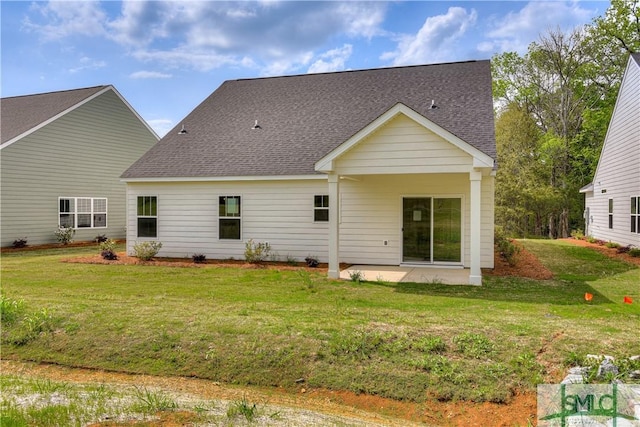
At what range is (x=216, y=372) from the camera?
5520mm

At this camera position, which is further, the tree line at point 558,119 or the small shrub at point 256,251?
the tree line at point 558,119

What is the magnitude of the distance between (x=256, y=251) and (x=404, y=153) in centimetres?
570

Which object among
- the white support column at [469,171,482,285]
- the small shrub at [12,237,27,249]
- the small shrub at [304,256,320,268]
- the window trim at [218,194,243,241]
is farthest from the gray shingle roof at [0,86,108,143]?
the white support column at [469,171,482,285]

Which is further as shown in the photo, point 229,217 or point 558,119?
point 558,119

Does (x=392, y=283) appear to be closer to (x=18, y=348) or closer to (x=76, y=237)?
(x=18, y=348)

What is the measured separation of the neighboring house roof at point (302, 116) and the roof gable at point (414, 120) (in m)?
2.46

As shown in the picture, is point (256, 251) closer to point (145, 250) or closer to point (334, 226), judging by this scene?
point (334, 226)

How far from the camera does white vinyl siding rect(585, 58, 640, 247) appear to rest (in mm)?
16266

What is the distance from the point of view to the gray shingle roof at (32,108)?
1942cm

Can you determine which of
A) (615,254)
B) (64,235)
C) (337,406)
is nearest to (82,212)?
(64,235)

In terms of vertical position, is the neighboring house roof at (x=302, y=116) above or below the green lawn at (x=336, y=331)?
above

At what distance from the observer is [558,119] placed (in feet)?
103

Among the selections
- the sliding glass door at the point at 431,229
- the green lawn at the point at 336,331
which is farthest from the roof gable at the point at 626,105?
the green lawn at the point at 336,331

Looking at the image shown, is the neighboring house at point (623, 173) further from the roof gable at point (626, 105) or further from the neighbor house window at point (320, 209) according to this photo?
the neighbor house window at point (320, 209)
